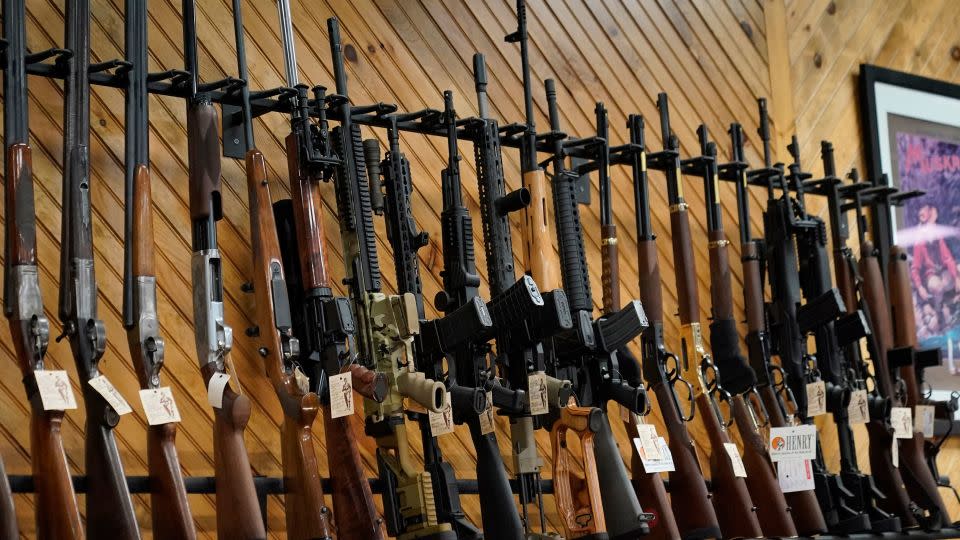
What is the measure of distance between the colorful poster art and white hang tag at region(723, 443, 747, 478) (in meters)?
1.67

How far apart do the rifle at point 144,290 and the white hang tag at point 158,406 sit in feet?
0.07

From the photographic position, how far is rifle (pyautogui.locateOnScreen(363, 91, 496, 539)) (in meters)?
3.50

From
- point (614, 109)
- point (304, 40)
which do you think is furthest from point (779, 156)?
point (304, 40)

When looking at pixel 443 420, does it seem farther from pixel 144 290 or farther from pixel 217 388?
pixel 144 290

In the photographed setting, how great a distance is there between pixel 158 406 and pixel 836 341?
258 cm

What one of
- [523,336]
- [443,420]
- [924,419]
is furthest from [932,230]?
[443,420]

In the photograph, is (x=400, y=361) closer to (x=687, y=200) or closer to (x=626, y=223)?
(x=626, y=223)

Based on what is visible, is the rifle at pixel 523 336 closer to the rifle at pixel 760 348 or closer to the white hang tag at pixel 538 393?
the white hang tag at pixel 538 393

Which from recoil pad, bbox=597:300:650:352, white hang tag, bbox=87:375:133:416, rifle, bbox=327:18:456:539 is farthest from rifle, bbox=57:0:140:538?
recoil pad, bbox=597:300:650:352

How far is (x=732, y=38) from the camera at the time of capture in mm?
5434

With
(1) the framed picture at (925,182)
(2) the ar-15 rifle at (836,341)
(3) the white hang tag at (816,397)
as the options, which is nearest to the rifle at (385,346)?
(3) the white hang tag at (816,397)

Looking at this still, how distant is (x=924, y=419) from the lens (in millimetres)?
4906

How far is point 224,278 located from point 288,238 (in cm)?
29

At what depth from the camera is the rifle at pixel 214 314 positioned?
10.3 ft
